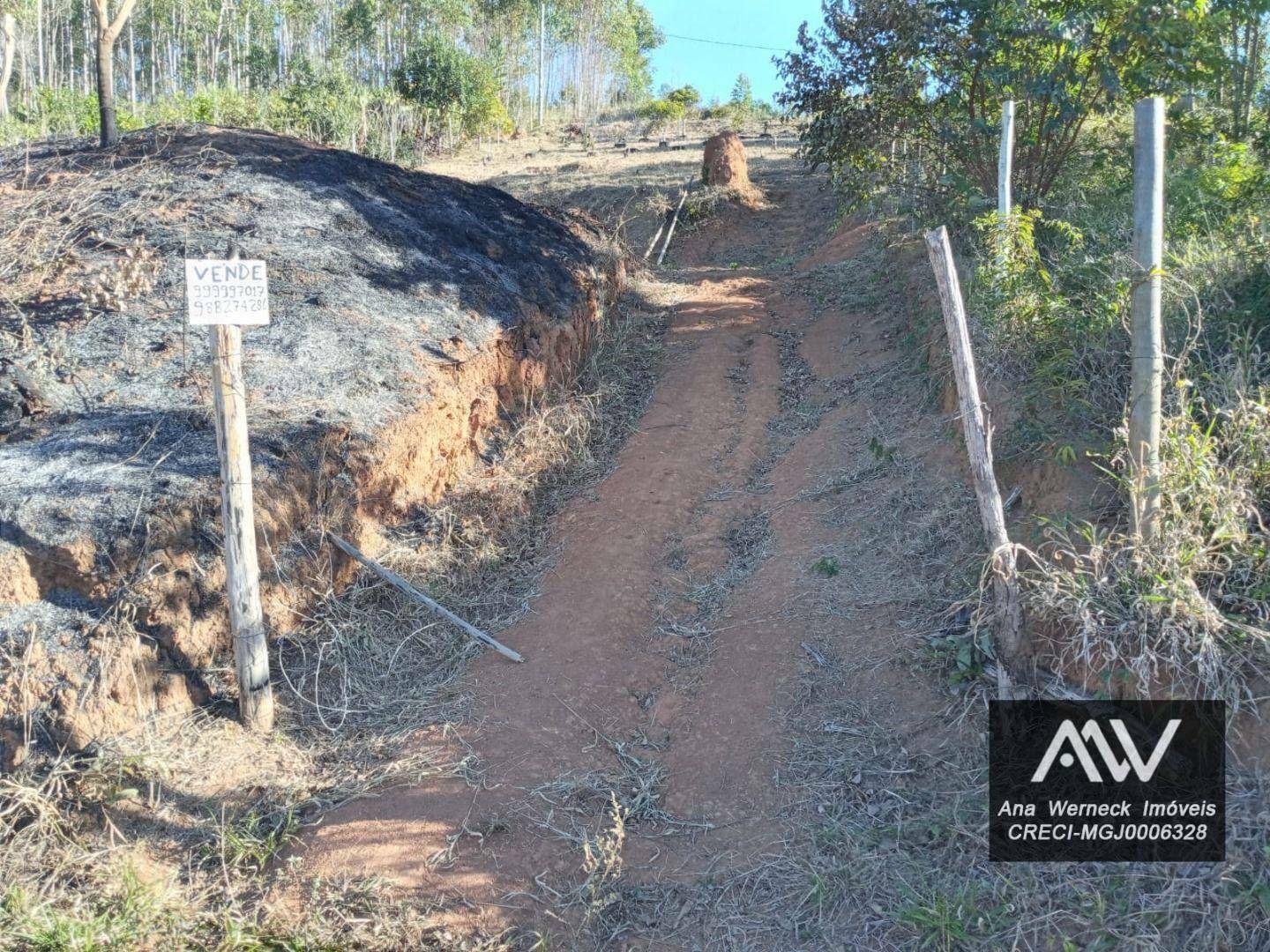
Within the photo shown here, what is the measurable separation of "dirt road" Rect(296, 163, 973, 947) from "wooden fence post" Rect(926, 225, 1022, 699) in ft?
1.38

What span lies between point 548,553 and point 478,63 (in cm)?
2147

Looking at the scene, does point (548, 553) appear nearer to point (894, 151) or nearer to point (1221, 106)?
point (894, 151)

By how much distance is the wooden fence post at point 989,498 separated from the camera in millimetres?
3971

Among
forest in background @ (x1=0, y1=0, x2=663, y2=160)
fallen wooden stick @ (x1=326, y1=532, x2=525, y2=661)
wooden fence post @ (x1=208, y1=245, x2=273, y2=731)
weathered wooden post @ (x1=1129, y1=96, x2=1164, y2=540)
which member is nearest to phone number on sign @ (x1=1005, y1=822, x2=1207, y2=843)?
weathered wooden post @ (x1=1129, y1=96, x2=1164, y2=540)

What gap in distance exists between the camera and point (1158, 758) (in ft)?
11.4

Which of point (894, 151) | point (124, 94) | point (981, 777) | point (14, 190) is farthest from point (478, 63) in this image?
point (981, 777)

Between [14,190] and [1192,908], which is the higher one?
[14,190]

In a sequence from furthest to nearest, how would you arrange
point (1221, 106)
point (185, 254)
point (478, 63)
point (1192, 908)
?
point (478, 63) < point (1221, 106) < point (185, 254) < point (1192, 908)

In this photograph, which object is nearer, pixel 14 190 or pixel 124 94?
pixel 14 190

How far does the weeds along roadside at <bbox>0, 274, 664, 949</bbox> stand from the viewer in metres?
3.38

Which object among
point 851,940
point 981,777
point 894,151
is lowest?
point 851,940
